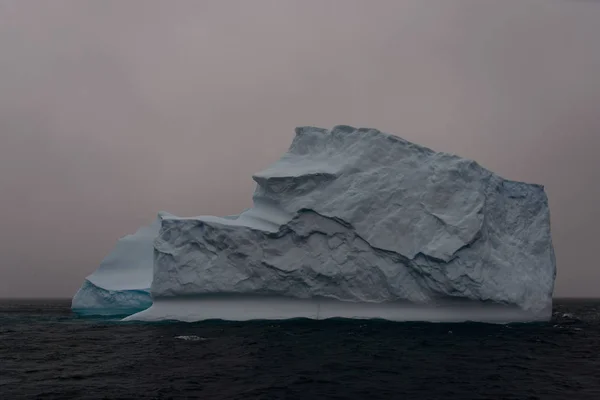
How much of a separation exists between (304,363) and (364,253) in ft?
24.1

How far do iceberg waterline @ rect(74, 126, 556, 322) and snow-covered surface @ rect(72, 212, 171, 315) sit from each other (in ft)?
28.2

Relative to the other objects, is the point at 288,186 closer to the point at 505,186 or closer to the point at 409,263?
the point at 409,263

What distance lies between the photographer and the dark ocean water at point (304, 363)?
823cm

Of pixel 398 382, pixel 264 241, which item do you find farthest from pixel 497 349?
pixel 264 241

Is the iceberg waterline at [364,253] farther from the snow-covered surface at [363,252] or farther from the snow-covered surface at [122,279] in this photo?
the snow-covered surface at [122,279]

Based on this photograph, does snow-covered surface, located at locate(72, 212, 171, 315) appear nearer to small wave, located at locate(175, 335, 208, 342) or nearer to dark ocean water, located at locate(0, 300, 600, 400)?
dark ocean water, located at locate(0, 300, 600, 400)

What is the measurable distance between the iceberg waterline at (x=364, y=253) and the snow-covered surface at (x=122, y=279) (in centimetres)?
861

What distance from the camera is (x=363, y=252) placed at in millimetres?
17125

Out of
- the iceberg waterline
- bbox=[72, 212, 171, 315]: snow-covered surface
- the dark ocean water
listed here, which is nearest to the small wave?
the dark ocean water

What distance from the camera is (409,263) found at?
16844mm

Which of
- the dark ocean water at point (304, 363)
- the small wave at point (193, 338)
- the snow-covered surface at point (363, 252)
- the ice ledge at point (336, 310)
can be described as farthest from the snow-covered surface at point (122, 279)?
the small wave at point (193, 338)

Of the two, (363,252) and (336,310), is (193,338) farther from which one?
(363,252)

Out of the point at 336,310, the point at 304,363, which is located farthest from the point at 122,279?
the point at 304,363

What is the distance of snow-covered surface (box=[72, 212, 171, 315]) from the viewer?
2616 centimetres
